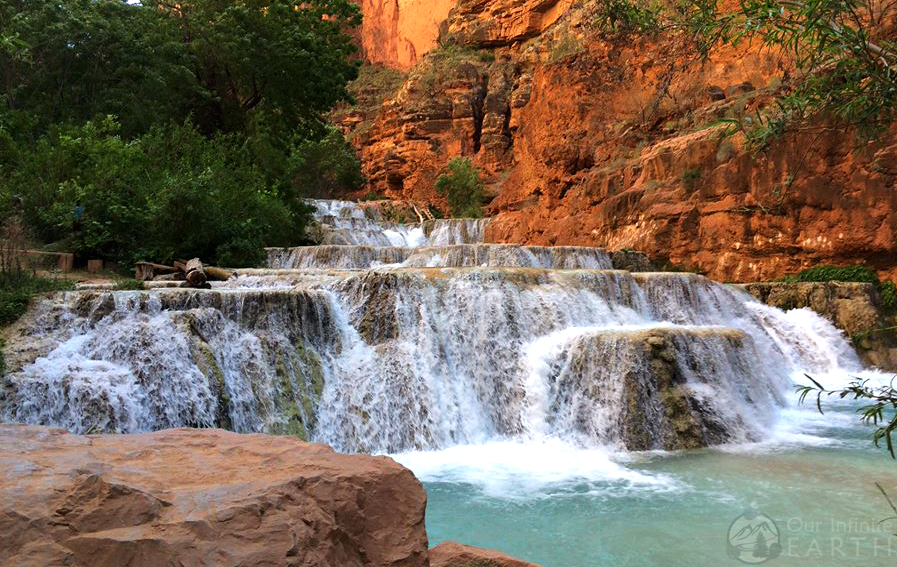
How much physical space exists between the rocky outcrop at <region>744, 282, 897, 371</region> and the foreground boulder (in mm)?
11666

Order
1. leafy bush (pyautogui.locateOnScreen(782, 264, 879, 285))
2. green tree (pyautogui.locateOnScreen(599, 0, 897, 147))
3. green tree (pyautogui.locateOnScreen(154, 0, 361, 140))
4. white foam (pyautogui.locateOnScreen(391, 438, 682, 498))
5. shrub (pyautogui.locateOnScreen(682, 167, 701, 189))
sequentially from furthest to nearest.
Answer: green tree (pyautogui.locateOnScreen(154, 0, 361, 140))
shrub (pyautogui.locateOnScreen(682, 167, 701, 189))
leafy bush (pyautogui.locateOnScreen(782, 264, 879, 285))
white foam (pyautogui.locateOnScreen(391, 438, 682, 498))
green tree (pyautogui.locateOnScreen(599, 0, 897, 147))

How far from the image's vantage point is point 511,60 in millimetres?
30938

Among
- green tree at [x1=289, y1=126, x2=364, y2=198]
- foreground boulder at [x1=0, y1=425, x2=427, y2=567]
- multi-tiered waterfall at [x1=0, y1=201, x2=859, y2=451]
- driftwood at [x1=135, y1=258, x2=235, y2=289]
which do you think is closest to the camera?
foreground boulder at [x1=0, y1=425, x2=427, y2=567]

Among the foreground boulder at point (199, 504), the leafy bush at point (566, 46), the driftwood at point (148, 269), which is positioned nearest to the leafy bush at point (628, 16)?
the foreground boulder at point (199, 504)

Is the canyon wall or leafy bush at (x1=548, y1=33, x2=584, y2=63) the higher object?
leafy bush at (x1=548, y1=33, x2=584, y2=63)

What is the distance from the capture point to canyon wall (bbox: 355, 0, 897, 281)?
41.7ft

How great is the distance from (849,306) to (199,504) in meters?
12.9

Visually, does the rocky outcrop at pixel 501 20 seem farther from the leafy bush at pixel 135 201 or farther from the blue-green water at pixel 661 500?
the blue-green water at pixel 661 500

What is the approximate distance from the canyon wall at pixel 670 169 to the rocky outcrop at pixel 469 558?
299 centimetres

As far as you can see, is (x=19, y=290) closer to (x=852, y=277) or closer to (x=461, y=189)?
(x=852, y=277)

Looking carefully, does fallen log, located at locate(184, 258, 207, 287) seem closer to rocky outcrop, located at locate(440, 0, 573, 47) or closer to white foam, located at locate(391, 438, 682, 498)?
white foam, located at locate(391, 438, 682, 498)

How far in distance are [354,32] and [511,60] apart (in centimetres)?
2626

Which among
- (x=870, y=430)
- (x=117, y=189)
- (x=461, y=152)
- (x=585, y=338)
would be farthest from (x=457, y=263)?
(x=461, y=152)

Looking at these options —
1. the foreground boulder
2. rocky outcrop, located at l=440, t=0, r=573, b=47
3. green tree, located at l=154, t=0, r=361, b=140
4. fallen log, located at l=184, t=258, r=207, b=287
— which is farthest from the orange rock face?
the foreground boulder
